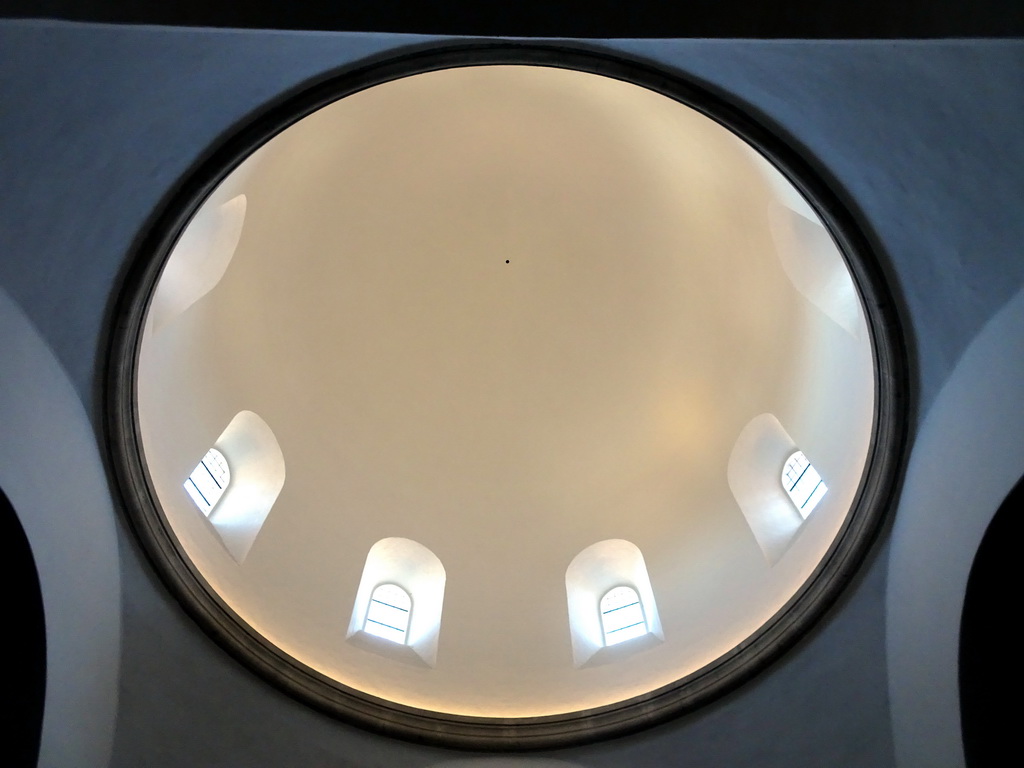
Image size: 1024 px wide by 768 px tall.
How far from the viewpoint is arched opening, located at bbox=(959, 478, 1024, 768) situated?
786 cm

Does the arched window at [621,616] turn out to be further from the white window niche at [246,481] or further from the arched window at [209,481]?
the arched window at [209,481]

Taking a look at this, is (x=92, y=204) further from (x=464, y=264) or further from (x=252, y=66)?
(x=464, y=264)

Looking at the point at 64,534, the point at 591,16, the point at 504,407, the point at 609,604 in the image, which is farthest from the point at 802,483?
the point at 591,16

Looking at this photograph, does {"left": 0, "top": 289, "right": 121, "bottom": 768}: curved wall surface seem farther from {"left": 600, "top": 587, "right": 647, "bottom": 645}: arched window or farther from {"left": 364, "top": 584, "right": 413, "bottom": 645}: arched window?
{"left": 600, "top": 587, "right": 647, "bottom": 645}: arched window

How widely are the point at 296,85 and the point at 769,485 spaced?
767 centimetres

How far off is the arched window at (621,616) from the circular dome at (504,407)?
36 millimetres

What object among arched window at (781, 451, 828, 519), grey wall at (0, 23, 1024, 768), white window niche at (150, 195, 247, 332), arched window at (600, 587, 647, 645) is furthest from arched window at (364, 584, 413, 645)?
arched window at (781, 451, 828, 519)

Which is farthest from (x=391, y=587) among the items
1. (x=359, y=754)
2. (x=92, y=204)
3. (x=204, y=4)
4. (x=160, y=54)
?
(x=204, y=4)

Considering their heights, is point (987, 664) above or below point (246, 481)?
below

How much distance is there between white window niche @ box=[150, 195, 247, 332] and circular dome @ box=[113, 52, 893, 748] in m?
0.06

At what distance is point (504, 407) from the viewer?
1439 centimetres

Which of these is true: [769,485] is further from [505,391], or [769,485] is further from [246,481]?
[246,481]

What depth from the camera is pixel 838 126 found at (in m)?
7.21

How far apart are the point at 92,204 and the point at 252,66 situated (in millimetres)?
1709
